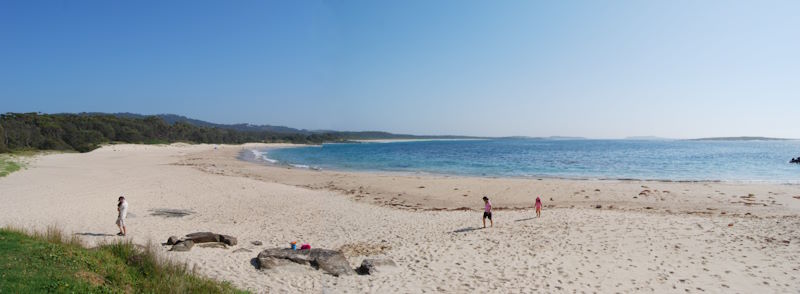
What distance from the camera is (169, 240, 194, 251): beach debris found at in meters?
10.4

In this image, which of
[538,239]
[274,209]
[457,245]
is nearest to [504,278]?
[457,245]

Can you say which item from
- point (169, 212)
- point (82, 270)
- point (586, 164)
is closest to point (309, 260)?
point (82, 270)

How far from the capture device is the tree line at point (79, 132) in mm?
54441

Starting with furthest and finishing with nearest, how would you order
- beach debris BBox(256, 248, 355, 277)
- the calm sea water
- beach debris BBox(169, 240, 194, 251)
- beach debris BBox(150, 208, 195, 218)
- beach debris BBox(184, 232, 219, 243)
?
the calm sea water, beach debris BBox(150, 208, 195, 218), beach debris BBox(184, 232, 219, 243), beach debris BBox(169, 240, 194, 251), beach debris BBox(256, 248, 355, 277)

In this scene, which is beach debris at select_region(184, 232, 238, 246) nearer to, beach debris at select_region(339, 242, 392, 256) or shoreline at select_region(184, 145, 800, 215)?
beach debris at select_region(339, 242, 392, 256)

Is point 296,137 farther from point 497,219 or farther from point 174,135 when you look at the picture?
point 497,219

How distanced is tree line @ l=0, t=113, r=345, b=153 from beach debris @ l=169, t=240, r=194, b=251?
5012 cm

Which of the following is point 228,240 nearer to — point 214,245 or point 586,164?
point 214,245

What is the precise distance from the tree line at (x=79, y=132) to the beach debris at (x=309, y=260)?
52972 mm

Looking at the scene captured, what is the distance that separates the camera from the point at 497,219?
15508 millimetres

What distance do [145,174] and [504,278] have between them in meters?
30.0

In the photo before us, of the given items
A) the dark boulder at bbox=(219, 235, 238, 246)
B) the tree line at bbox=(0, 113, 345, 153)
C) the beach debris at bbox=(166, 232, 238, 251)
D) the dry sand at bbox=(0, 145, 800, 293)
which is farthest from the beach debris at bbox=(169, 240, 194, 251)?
the tree line at bbox=(0, 113, 345, 153)

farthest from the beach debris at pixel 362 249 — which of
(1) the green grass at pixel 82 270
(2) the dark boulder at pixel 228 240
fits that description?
(1) the green grass at pixel 82 270

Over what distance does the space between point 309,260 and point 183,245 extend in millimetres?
3725
